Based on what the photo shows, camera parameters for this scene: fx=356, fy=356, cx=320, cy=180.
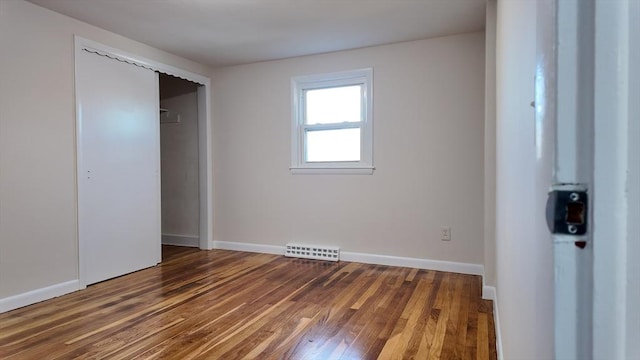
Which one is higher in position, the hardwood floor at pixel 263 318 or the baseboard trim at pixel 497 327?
the baseboard trim at pixel 497 327

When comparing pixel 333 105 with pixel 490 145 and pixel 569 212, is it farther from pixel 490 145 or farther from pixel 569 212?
pixel 569 212

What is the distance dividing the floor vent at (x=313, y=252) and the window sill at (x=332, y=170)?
0.85 m

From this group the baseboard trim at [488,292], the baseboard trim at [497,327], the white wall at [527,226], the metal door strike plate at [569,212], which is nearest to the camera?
the metal door strike plate at [569,212]

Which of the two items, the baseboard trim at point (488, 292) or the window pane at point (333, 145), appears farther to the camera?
the window pane at point (333, 145)

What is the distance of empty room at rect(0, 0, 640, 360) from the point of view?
2232 millimetres

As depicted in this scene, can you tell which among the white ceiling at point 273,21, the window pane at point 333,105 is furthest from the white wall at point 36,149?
the window pane at point 333,105

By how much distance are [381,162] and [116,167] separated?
2653mm

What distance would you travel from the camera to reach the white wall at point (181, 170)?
15.8 ft

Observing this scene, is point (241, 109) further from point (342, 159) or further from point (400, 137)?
point (400, 137)

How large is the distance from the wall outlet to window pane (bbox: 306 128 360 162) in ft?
3.78

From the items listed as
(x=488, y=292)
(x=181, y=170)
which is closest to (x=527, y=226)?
(x=488, y=292)

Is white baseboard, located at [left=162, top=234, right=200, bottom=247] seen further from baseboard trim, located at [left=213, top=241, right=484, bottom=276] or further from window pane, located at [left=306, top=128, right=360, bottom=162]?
window pane, located at [left=306, top=128, right=360, bottom=162]

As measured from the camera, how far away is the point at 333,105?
4.09 m

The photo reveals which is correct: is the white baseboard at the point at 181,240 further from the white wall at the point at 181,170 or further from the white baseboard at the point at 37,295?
the white baseboard at the point at 37,295
